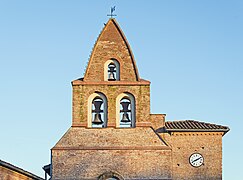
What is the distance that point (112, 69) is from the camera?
27.5 meters

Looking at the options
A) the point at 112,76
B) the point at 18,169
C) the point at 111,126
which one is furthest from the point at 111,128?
the point at 18,169

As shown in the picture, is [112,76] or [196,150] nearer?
[112,76]

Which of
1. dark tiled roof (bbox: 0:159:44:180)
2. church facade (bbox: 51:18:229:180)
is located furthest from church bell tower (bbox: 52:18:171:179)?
dark tiled roof (bbox: 0:159:44:180)

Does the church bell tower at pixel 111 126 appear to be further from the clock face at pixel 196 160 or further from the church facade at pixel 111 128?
the clock face at pixel 196 160

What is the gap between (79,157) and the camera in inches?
1022

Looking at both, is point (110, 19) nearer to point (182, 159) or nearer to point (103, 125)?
point (103, 125)

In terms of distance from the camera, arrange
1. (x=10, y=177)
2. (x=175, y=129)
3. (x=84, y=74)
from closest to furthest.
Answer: (x=10, y=177) < (x=84, y=74) < (x=175, y=129)

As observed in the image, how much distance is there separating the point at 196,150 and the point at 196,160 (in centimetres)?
50

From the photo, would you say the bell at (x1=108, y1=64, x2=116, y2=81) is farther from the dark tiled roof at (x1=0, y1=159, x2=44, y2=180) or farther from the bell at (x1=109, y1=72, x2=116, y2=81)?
the dark tiled roof at (x1=0, y1=159, x2=44, y2=180)

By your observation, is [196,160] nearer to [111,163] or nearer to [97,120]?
[111,163]

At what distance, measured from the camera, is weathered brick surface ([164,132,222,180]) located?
29.4 metres

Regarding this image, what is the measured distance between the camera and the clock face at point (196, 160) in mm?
29656

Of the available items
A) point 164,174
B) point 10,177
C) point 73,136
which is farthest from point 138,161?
point 10,177

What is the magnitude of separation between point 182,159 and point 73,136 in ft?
21.0
